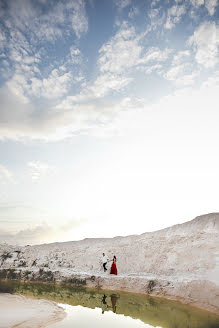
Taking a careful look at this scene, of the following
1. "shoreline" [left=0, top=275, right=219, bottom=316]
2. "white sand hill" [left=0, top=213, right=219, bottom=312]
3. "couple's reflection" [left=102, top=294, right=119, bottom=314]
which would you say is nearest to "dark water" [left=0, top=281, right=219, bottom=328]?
"couple's reflection" [left=102, top=294, right=119, bottom=314]

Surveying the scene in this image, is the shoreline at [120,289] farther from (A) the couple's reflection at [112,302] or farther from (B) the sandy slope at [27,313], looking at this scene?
(B) the sandy slope at [27,313]

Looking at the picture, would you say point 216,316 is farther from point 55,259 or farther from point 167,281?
point 55,259

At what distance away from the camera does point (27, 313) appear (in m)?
9.62

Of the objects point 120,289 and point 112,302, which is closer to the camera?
point 112,302

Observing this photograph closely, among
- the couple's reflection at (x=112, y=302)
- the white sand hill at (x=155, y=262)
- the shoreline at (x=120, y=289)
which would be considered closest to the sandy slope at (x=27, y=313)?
the couple's reflection at (x=112, y=302)

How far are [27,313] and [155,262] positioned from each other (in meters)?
11.4

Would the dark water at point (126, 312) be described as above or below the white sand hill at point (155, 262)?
below

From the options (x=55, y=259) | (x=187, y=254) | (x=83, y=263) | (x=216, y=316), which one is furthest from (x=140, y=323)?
(x=55, y=259)

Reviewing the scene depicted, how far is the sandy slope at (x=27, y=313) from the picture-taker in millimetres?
8359

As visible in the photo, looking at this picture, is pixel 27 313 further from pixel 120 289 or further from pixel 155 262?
pixel 155 262

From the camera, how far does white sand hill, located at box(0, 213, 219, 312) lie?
13.2 meters

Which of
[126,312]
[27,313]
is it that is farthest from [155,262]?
[27,313]

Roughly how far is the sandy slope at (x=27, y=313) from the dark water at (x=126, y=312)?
0.50m

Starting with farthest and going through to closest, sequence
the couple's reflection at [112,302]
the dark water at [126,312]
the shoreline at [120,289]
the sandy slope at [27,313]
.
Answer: the shoreline at [120,289], the couple's reflection at [112,302], the dark water at [126,312], the sandy slope at [27,313]
